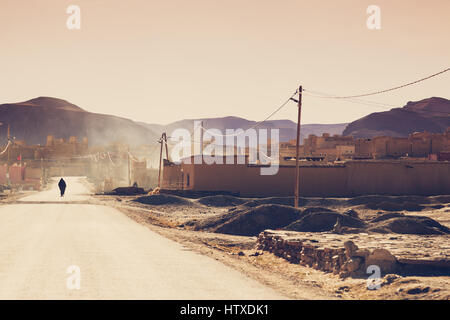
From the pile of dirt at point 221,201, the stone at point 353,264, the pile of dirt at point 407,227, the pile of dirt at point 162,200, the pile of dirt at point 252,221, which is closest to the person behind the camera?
the stone at point 353,264

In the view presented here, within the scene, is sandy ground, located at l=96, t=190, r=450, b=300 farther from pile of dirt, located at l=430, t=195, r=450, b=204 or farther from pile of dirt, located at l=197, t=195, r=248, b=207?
pile of dirt, located at l=430, t=195, r=450, b=204

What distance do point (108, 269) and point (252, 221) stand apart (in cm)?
1689

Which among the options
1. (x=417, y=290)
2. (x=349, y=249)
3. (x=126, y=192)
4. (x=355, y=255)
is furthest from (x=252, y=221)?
(x=126, y=192)

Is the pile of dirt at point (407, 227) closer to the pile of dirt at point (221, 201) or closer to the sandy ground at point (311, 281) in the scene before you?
the sandy ground at point (311, 281)

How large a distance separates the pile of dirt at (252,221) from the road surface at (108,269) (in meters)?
6.33

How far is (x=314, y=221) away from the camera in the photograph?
90.6 ft

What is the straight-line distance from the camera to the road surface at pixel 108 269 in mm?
10969

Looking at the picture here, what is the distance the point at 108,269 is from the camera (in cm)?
1373

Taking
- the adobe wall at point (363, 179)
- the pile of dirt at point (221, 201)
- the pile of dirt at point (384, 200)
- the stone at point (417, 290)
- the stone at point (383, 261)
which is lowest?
the pile of dirt at point (221, 201)

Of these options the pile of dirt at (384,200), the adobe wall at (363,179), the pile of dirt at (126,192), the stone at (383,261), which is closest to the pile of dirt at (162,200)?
the adobe wall at (363,179)

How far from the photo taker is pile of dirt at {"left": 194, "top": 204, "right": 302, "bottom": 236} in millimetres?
29312
